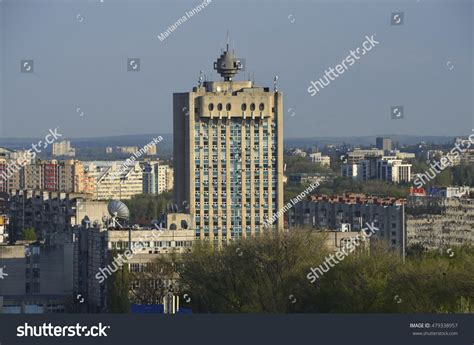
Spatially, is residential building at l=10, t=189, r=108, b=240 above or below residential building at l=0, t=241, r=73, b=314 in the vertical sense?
above

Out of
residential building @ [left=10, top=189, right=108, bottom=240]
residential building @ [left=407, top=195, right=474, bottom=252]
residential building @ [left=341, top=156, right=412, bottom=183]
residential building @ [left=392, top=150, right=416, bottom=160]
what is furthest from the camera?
residential building @ [left=341, top=156, right=412, bottom=183]

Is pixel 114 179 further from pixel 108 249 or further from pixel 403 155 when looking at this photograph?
pixel 108 249

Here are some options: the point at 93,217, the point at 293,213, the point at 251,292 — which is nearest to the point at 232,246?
the point at 251,292

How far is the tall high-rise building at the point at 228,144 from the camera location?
3428 cm

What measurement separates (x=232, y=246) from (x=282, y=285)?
7.69 ft

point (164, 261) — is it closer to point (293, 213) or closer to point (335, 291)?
point (335, 291)

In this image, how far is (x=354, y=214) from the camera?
36.6 metres

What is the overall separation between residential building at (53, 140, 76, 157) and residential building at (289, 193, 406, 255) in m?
8.18

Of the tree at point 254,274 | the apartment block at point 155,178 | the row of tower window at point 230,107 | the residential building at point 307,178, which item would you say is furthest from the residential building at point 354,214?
the apartment block at point 155,178

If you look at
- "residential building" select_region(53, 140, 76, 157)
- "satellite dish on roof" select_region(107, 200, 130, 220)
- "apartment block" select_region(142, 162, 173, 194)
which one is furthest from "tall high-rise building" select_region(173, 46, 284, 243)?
"apartment block" select_region(142, 162, 173, 194)

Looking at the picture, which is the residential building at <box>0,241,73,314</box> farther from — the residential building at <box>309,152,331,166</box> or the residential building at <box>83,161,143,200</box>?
the residential building at <box>83,161,143,200</box>

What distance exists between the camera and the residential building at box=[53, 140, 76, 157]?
45.5 meters

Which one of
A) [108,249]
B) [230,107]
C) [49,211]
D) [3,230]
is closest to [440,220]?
[230,107]

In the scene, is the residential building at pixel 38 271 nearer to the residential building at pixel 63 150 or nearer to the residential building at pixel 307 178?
the residential building at pixel 307 178
